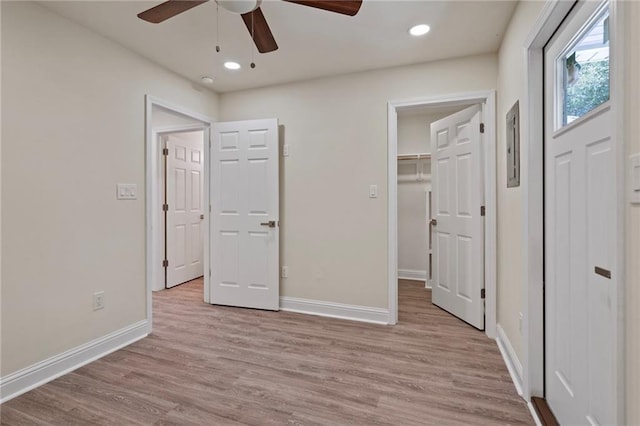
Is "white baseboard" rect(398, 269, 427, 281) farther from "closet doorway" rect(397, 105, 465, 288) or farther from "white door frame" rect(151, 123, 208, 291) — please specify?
"white door frame" rect(151, 123, 208, 291)

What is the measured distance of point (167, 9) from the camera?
1.67 meters

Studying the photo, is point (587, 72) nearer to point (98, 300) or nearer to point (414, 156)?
point (414, 156)

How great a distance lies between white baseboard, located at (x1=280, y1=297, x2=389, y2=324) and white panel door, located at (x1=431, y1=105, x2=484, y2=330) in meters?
0.78

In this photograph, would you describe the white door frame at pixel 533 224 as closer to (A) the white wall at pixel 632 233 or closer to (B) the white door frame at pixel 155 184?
(A) the white wall at pixel 632 233

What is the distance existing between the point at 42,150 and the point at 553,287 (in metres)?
3.16

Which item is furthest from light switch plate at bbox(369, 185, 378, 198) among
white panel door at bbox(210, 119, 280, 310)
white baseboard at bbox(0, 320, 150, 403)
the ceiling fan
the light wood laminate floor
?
white baseboard at bbox(0, 320, 150, 403)

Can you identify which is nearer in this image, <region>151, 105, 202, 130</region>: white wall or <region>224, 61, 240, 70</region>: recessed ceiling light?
<region>224, 61, 240, 70</region>: recessed ceiling light

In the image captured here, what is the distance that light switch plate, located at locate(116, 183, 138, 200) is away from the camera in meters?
2.52

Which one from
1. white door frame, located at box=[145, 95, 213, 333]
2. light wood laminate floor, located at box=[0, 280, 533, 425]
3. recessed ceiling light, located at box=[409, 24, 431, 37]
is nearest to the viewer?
light wood laminate floor, located at box=[0, 280, 533, 425]

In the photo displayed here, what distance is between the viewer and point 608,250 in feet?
3.75

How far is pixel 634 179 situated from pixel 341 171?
2389mm

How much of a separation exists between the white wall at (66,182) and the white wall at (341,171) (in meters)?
1.40

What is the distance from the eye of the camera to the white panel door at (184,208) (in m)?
4.26

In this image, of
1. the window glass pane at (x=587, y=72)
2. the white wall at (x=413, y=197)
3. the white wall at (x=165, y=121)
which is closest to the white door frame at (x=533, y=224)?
the window glass pane at (x=587, y=72)
